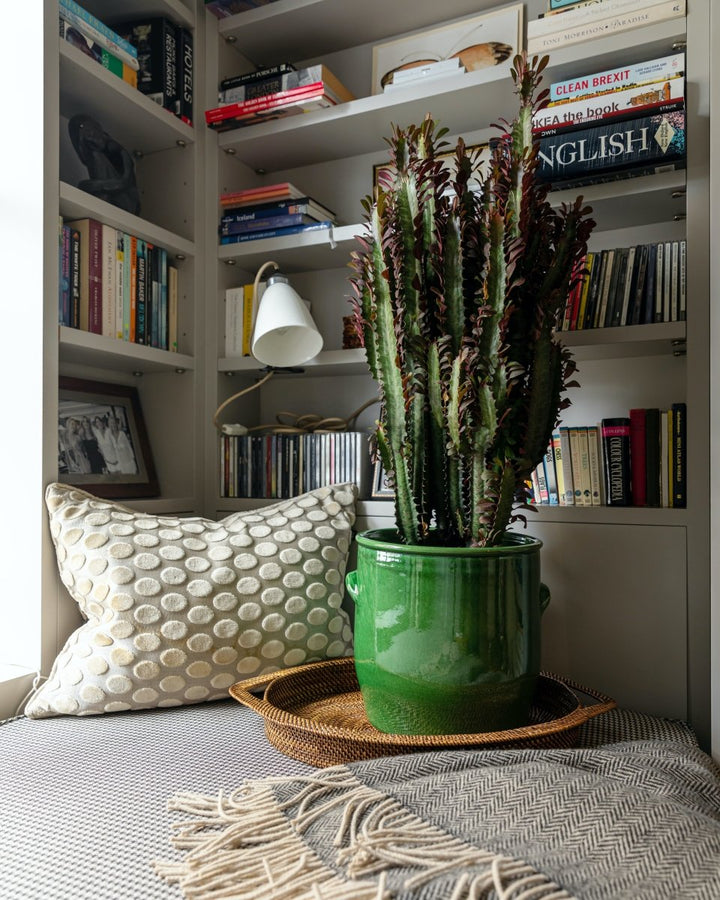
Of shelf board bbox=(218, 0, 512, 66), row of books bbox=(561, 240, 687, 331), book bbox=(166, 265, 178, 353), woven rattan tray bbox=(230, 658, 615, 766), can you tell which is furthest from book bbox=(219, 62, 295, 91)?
woven rattan tray bbox=(230, 658, 615, 766)

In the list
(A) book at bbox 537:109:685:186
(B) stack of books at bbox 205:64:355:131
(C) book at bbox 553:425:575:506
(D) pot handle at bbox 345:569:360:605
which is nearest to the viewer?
(D) pot handle at bbox 345:569:360:605

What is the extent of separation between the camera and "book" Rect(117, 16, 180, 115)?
5.20ft

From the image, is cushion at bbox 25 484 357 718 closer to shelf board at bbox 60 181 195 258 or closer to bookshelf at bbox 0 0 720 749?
bookshelf at bbox 0 0 720 749

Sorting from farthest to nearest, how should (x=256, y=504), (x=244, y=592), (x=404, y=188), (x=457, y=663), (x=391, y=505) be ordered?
(x=256, y=504), (x=391, y=505), (x=244, y=592), (x=404, y=188), (x=457, y=663)

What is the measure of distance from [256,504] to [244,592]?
1.40ft

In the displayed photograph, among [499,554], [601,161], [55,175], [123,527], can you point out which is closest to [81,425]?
[123,527]

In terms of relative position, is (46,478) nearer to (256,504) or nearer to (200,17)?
(256,504)

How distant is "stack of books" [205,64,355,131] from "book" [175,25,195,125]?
0.16 feet

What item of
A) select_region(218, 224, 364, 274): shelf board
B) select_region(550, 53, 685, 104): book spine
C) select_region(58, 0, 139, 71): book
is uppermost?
select_region(58, 0, 139, 71): book

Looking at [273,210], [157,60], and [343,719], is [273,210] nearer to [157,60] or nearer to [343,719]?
[157,60]

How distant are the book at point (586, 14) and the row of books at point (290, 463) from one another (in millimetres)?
858

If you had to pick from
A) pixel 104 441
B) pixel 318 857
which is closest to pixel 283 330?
pixel 104 441

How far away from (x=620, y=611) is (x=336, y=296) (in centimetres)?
98

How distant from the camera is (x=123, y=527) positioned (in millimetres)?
1200
